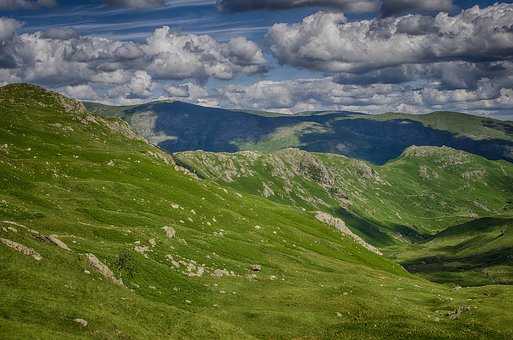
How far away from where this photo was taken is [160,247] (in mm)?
69438

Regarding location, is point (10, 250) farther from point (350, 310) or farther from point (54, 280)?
point (350, 310)

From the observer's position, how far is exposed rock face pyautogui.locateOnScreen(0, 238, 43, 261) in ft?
148

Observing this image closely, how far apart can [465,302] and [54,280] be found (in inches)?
2332

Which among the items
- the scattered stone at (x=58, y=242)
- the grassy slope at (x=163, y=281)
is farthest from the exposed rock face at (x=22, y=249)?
the scattered stone at (x=58, y=242)

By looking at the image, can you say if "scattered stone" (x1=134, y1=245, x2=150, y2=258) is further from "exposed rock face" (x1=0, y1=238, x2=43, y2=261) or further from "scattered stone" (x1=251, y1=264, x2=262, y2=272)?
"scattered stone" (x1=251, y1=264, x2=262, y2=272)

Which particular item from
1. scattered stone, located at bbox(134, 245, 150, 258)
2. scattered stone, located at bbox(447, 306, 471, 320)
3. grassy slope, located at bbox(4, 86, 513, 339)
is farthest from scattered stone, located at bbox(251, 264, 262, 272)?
scattered stone, located at bbox(447, 306, 471, 320)

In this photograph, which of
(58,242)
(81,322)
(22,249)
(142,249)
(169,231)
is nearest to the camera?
(81,322)

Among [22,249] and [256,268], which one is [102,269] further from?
[256,268]

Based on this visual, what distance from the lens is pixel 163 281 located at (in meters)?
58.7

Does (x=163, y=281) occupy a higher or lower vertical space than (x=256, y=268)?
higher

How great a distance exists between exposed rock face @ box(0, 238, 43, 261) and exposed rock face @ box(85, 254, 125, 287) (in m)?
5.96

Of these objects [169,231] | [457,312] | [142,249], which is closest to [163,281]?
[142,249]

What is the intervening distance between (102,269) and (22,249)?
27.7ft

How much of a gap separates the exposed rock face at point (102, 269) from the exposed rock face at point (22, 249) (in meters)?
5.96
